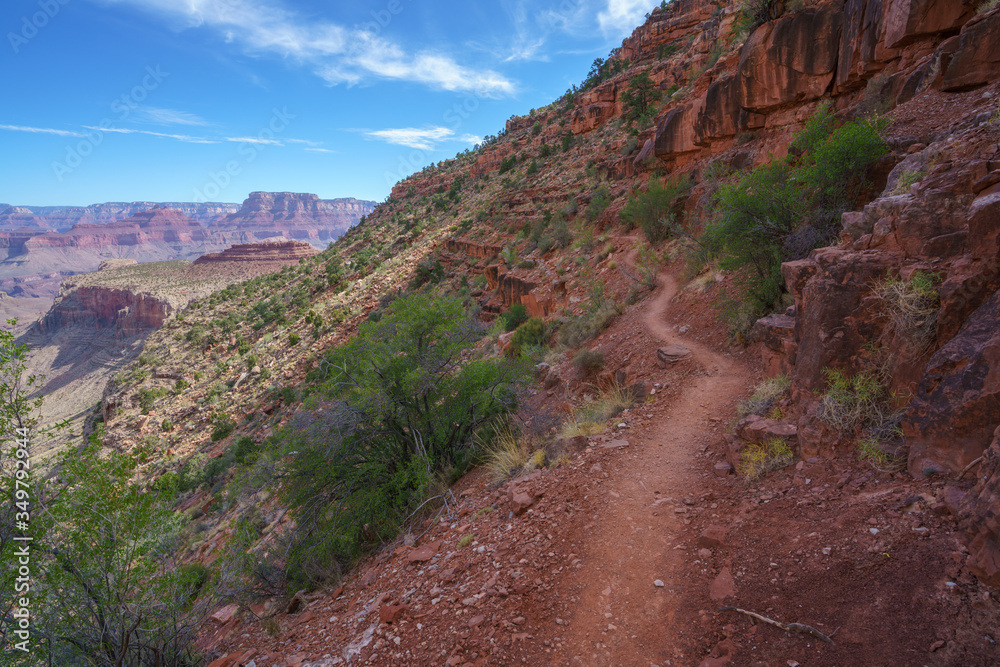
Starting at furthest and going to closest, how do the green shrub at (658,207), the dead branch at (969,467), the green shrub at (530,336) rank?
the green shrub at (658,207) < the green shrub at (530,336) < the dead branch at (969,467)

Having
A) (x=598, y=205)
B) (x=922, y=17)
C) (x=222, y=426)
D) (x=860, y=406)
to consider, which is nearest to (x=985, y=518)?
(x=860, y=406)

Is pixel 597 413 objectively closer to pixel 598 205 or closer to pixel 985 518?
pixel 985 518

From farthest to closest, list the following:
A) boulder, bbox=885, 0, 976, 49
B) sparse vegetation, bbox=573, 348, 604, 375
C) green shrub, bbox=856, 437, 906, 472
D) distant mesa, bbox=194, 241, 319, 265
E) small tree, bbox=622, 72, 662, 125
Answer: distant mesa, bbox=194, 241, 319, 265 < small tree, bbox=622, 72, 662, 125 < sparse vegetation, bbox=573, 348, 604, 375 < boulder, bbox=885, 0, 976, 49 < green shrub, bbox=856, 437, 906, 472

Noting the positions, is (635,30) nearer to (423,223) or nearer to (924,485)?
(423,223)

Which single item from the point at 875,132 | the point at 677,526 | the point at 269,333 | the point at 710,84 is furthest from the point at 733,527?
the point at 269,333

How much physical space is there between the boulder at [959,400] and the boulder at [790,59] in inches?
513

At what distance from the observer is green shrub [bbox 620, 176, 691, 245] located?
55.3 ft

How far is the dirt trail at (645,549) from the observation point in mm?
3629

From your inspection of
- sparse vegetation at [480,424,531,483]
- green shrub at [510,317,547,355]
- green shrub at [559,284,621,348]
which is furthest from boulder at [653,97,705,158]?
sparse vegetation at [480,424,531,483]

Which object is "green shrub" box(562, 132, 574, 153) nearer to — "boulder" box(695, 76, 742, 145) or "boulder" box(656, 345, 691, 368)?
"boulder" box(695, 76, 742, 145)

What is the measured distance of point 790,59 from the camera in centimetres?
1362

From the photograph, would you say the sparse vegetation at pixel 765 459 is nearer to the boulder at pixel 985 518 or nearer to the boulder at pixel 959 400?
the boulder at pixel 959 400

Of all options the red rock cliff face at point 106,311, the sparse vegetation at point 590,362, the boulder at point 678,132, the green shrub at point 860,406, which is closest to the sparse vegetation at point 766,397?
the green shrub at point 860,406

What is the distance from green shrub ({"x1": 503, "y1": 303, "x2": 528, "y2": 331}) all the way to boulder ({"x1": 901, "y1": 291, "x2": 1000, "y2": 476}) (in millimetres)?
14078
